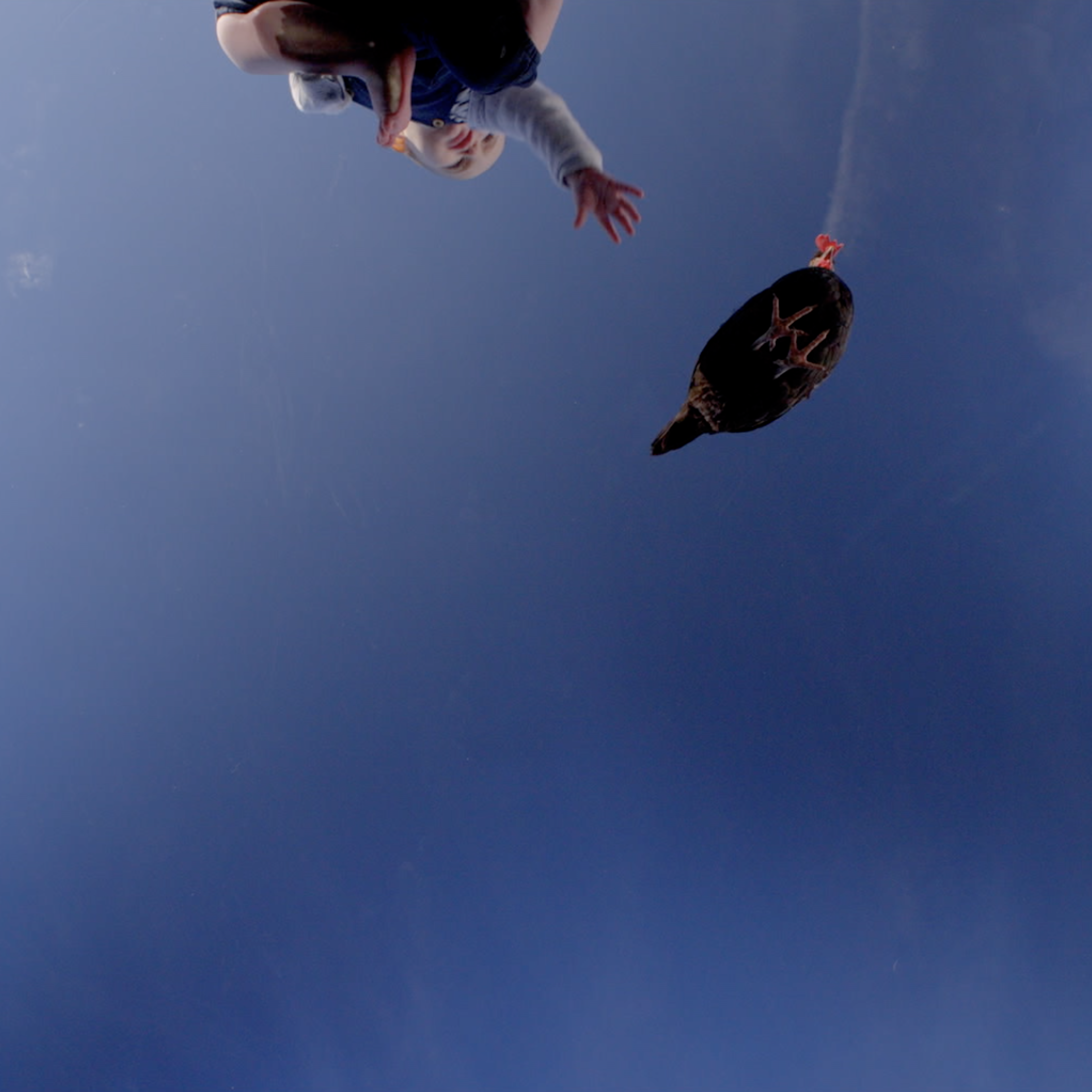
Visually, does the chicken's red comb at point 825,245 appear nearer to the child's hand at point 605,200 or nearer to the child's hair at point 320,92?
the child's hand at point 605,200

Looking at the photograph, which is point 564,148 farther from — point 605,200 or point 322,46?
point 322,46

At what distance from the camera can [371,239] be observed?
6.16 feet

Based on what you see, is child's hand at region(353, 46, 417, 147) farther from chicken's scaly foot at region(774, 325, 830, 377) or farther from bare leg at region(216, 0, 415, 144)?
chicken's scaly foot at region(774, 325, 830, 377)

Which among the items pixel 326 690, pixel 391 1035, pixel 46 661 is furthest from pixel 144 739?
pixel 391 1035

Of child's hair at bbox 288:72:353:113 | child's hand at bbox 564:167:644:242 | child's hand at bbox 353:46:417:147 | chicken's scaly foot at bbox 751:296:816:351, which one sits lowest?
chicken's scaly foot at bbox 751:296:816:351

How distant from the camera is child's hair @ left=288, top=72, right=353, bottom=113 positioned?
99 cm

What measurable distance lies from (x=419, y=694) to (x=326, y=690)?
8.7 inches

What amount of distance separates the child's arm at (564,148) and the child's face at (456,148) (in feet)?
0.35

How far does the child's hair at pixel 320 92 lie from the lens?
99cm

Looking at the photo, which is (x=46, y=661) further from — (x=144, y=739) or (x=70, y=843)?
(x=70, y=843)

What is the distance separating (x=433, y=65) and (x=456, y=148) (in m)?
0.25

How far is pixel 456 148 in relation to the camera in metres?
1.18

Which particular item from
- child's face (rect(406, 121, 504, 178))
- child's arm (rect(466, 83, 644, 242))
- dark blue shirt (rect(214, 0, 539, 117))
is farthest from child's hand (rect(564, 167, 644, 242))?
child's face (rect(406, 121, 504, 178))

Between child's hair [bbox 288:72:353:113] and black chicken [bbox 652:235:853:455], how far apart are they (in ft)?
1.82
